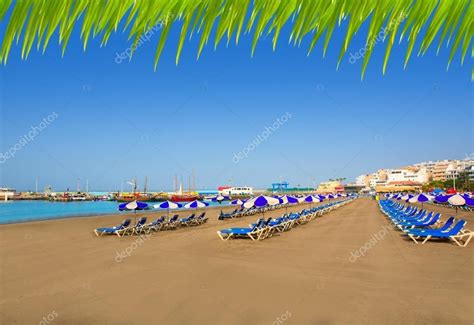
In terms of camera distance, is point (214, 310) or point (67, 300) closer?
point (214, 310)

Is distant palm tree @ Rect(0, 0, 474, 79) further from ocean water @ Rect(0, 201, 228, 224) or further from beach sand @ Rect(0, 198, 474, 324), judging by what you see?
ocean water @ Rect(0, 201, 228, 224)

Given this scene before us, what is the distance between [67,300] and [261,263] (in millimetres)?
4458

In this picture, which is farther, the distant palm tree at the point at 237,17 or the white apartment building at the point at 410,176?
the white apartment building at the point at 410,176

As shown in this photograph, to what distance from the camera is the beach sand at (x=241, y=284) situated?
5457 mm

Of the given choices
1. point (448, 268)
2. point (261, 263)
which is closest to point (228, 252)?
point (261, 263)

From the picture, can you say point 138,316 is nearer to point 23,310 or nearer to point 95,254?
point 23,310

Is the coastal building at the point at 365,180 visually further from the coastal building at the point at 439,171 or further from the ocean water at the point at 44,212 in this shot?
the ocean water at the point at 44,212

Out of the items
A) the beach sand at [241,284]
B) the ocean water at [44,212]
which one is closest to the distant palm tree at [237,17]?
the beach sand at [241,284]

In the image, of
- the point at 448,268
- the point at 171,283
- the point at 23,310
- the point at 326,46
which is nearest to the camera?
the point at 326,46

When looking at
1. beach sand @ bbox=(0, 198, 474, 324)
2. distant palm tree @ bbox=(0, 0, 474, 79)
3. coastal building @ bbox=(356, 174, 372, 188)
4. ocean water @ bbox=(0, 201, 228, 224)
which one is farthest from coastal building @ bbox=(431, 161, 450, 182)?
distant palm tree @ bbox=(0, 0, 474, 79)

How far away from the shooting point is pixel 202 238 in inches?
542

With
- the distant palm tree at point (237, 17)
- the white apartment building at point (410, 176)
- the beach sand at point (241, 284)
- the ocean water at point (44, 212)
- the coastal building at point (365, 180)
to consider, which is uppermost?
the distant palm tree at point (237, 17)

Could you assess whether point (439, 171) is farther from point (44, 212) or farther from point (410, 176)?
point (44, 212)

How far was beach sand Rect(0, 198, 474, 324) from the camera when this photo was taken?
17.9 feet
